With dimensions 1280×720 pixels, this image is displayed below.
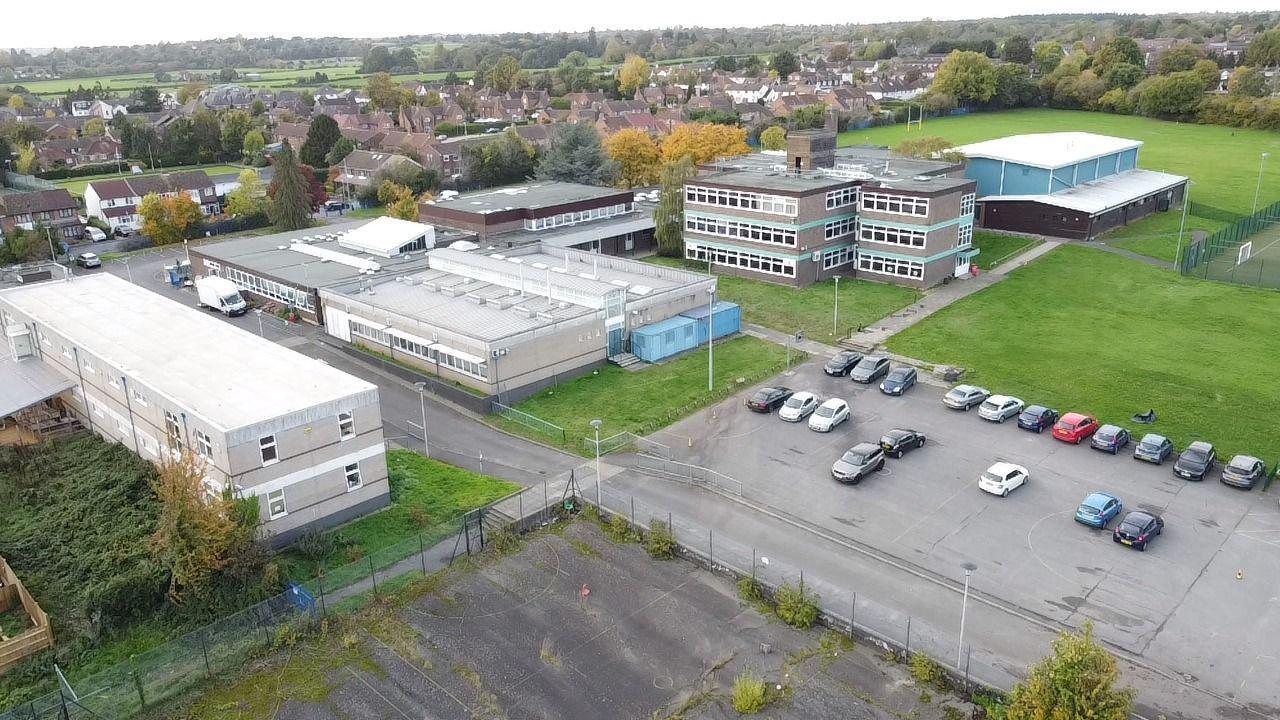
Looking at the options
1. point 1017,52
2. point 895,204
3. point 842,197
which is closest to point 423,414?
point 842,197

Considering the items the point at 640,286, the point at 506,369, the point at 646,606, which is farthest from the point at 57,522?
the point at 640,286

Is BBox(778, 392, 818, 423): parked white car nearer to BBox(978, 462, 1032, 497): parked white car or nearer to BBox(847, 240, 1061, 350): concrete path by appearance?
BBox(978, 462, 1032, 497): parked white car

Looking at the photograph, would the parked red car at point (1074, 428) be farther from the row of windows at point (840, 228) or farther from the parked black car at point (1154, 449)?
the row of windows at point (840, 228)

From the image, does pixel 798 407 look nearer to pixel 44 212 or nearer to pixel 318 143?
pixel 44 212

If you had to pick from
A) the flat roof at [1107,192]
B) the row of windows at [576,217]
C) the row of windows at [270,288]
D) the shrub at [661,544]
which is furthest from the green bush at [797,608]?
the flat roof at [1107,192]

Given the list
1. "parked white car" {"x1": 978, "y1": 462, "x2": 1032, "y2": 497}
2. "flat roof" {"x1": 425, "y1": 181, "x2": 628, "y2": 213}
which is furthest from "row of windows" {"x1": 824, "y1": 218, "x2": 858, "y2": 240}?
"parked white car" {"x1": 978, "y1": 462, "x2": 1032, "y2": 497}
